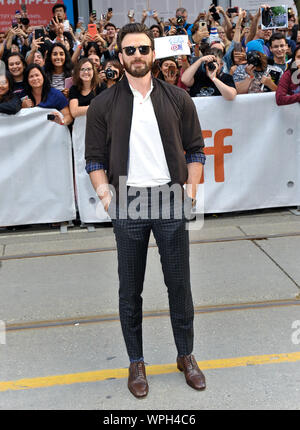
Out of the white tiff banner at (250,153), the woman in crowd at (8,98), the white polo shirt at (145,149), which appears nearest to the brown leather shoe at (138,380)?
the white polo shirt at (145,149)

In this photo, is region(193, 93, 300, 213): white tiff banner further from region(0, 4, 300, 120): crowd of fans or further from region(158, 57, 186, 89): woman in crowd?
region(158, 57, 186, 89): woman in crowd

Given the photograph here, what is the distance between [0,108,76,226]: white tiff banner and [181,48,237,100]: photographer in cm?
149

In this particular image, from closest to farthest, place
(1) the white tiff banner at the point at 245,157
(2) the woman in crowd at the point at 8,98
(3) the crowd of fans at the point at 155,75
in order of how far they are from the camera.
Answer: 1. (2) the woman in crowd at the point at 8,98
2. (3) the crowd of fans at the point at 155,75
3. (1) the white tiff banner at the point at 245,157

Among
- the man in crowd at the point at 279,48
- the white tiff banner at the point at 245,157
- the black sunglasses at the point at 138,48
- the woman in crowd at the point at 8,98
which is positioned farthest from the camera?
the man in crowd at the point at 279,48

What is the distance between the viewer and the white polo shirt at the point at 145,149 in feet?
11.4

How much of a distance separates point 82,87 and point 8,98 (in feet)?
2.68

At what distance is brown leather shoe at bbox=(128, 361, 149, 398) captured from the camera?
11.9 ft

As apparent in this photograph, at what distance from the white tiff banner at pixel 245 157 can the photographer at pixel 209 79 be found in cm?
17

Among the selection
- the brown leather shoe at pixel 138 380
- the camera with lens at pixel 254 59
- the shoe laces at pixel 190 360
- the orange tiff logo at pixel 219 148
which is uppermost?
the camera with lens at pixel 254 59

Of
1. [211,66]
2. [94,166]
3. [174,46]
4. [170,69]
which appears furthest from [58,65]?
[94,166]

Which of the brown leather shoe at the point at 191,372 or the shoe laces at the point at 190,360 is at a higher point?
the shoe laces at the point at 190,360

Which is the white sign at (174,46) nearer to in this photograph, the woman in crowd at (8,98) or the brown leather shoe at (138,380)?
the woman in crowd at (8,98)

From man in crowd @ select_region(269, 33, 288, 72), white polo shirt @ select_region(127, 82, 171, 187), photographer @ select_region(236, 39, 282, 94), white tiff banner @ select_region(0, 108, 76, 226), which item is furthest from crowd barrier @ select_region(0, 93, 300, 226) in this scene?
white polo shirt @ select_region(127, 82, 171, 187)

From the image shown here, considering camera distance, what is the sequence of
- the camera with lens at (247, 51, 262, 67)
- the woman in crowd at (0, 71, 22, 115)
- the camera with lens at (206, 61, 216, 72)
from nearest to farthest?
the camera with lens at (206, 61, 216, 72), the woman in crowd at (0, 71, 22, 115), the camera with lens at (247, 51, 262, 67)
